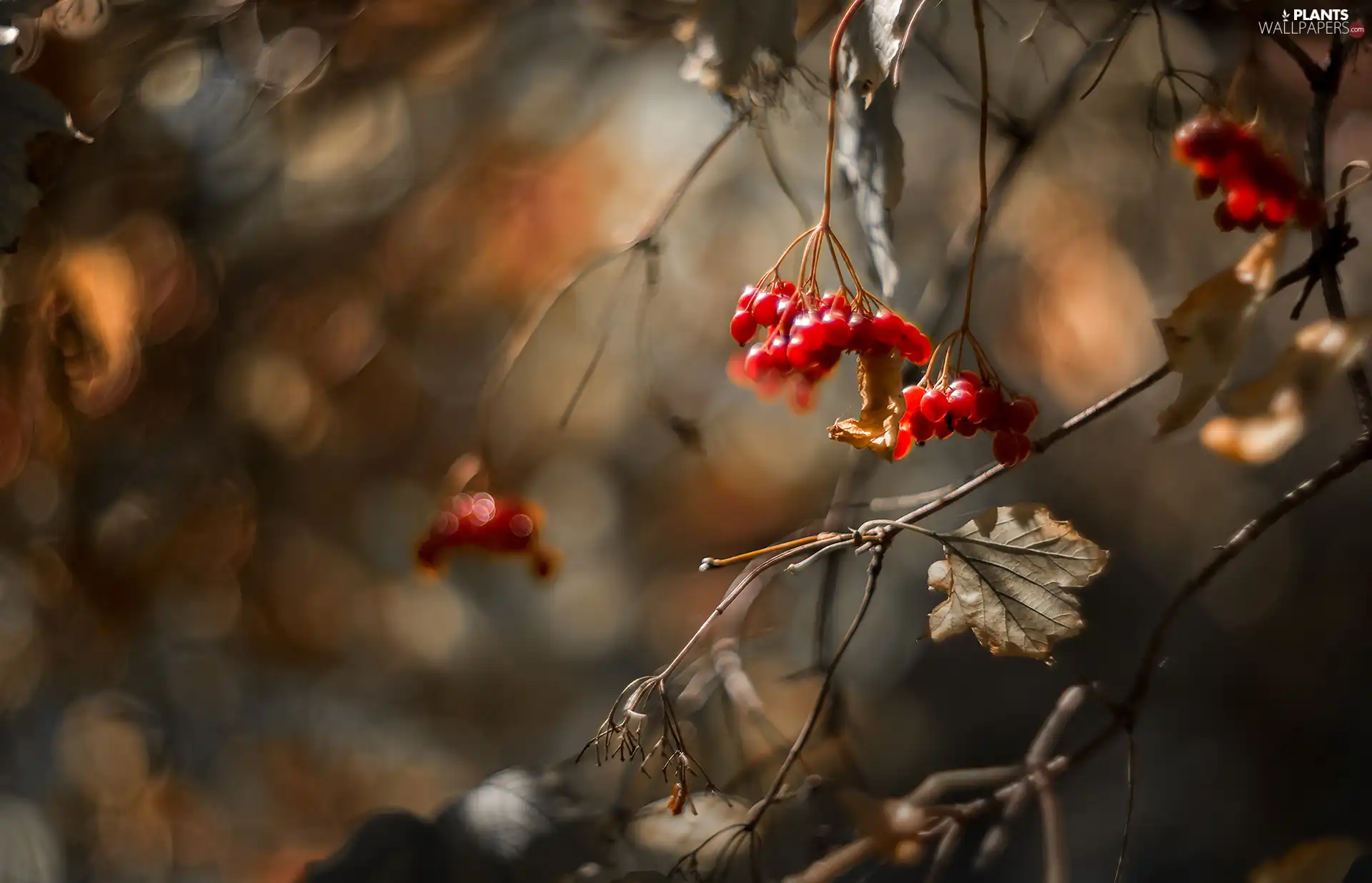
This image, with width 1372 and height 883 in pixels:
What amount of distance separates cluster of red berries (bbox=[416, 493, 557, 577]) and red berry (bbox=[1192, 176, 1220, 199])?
40 centimetres

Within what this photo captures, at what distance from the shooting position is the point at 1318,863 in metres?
0.41

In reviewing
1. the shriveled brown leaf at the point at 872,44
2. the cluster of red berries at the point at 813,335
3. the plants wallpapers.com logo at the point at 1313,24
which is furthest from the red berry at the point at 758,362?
the plants wallpapers.com logo at the point at 1313,24

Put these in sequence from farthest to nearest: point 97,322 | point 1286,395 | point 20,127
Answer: point 97,322
point 20,127
point 1286,395

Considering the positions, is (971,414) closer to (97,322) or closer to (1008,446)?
(1008,446)

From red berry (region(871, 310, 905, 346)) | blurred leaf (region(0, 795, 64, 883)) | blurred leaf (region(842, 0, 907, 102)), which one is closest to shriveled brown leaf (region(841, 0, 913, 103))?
blurred leaf (region(842, 0, 907, 102))

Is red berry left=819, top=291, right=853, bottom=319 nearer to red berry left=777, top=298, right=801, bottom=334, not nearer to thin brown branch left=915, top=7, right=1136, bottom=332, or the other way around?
red berry left=777, top=298, right=801, bottom=334

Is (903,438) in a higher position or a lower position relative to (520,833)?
higher

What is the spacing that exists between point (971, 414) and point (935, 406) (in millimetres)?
13

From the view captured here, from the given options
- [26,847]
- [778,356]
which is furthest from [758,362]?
[26,847]

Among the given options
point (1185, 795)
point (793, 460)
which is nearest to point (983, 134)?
point (793, 460)

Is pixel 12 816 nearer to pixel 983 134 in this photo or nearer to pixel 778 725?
pixel 778 725

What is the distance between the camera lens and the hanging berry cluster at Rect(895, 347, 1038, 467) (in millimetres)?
331

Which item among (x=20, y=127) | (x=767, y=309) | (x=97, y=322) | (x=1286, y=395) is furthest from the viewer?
(x=97, y=322)

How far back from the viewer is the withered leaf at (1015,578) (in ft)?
1.17
